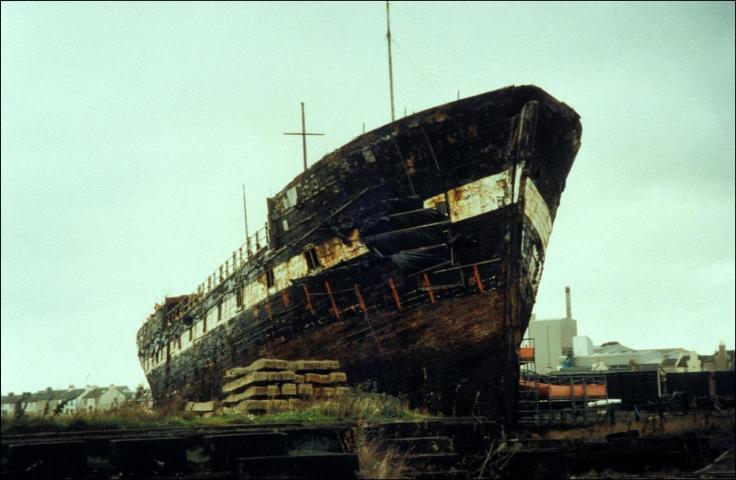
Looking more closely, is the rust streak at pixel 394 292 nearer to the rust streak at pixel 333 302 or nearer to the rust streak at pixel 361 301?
the rust streak at pixel 361 301

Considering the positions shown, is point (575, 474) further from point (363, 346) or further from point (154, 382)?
point (154, 382)

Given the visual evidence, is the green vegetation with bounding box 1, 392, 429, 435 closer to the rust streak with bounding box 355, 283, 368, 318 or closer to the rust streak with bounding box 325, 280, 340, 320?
the rust streak with bounding box 355, 283, 368, 318

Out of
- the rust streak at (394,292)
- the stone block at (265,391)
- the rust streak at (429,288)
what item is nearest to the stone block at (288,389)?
the stone block at (265,391)

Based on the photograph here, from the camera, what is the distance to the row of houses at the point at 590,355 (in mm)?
53031

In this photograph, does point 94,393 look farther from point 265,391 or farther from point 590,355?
point 265,391

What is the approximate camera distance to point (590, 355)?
57.9 m

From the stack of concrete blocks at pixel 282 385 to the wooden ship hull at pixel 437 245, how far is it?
6.76 ft

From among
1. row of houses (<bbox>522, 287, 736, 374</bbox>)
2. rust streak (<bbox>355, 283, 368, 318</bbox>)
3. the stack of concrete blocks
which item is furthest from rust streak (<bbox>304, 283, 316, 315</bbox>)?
row of houses (<bbox>522, 287, 736, 374</bbox>)

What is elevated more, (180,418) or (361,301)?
(361,301)

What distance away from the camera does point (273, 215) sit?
17172 mm

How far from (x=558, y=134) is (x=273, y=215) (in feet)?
24.6

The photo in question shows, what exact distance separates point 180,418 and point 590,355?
54034mm

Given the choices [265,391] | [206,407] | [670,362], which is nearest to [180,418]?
[265,391]

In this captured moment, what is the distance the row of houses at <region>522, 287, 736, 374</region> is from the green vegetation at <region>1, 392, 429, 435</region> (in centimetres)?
3833
